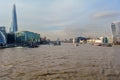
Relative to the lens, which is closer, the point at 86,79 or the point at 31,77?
the point at 86,79

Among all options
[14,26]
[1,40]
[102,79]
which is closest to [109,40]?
[14,26]

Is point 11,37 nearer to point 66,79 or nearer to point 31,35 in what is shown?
point 31,35

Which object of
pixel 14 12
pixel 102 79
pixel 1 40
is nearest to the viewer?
pixel 102 79

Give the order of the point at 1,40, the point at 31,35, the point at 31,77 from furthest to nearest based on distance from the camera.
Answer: the point at 31,35 < the point at 1,40 < the point at 31,77

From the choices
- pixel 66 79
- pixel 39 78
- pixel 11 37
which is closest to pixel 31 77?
pixel 39 78

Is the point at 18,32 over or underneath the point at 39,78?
over

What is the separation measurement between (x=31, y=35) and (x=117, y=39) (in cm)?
6565

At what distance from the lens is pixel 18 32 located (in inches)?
6462

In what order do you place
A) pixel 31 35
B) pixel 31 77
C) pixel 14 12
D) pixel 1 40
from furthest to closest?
pixel 31 35
pixel 14 12
pixel 1 40
pixel 31 77

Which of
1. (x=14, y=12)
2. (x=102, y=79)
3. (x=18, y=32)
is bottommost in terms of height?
(x=102, y=79)

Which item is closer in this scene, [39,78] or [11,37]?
[39,78]

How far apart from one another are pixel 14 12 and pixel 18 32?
54.9ft

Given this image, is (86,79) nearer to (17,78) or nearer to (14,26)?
(17,78)

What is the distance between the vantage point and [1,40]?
4956 inches
